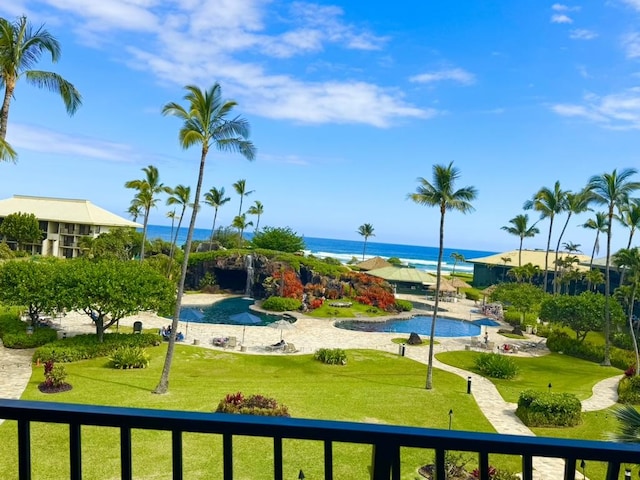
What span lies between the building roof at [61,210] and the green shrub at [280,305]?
101ft

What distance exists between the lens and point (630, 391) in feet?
74.1

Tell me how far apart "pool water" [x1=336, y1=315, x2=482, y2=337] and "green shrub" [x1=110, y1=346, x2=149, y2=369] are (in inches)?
760

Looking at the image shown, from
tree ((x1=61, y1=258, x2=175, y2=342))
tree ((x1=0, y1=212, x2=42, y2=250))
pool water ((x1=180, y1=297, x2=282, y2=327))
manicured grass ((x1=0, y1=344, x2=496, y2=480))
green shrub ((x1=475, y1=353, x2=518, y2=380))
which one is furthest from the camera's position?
tree ((x1=0, y1=212, x2=42, y2=250))

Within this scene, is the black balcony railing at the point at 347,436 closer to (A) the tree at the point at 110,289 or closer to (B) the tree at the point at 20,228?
(A) the tree at the point at 110,289

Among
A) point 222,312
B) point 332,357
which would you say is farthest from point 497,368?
point 222,312

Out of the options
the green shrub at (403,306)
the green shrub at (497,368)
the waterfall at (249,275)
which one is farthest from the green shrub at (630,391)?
the waterfall at (249,275)

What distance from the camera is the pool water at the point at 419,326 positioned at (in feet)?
130

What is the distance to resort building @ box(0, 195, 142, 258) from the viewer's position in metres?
61.2

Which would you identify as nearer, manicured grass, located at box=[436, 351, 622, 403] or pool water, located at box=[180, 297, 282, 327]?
manicured grass, located at box=[436, 351, 622, 403]

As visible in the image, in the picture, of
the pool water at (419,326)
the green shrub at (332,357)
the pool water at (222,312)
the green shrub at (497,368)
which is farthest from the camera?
the pool water at (419,326)

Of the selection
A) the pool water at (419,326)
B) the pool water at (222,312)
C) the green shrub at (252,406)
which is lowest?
the pool water at (419,326)

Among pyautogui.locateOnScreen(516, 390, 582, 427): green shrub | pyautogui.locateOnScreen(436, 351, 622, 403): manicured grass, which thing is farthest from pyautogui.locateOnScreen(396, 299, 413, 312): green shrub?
pyautogui.locateOnScreen(516, 390, 582, 427): green shrub

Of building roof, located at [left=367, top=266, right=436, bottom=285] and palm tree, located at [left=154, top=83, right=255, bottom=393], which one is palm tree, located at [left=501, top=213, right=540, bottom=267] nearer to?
building roof, located at [left=367, top=266, right=436, bottom=285]

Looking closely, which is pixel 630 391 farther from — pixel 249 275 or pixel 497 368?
pixel 249 275
